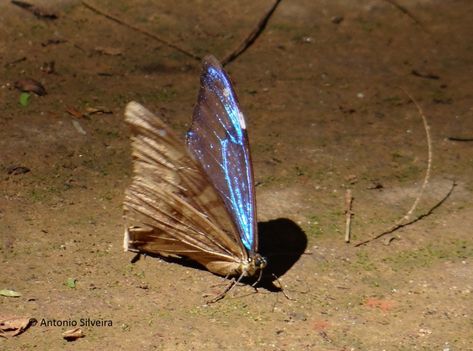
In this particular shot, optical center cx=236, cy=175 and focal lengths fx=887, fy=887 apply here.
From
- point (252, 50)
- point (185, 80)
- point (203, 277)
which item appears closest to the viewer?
point (203, 277)

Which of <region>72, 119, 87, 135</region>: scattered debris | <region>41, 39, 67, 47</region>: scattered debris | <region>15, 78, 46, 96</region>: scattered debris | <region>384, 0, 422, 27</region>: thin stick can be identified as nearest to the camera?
<region>72, 119, 87, 135</region>: scattered debris

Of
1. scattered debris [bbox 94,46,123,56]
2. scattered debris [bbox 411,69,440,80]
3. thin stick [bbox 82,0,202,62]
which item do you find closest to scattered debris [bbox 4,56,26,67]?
scattered debris [bbox 94,46,123,56]

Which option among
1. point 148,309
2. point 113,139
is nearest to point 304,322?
point 148,309

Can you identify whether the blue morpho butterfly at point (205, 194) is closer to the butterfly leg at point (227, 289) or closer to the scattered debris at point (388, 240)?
the butterfly leg at point (227, 289)

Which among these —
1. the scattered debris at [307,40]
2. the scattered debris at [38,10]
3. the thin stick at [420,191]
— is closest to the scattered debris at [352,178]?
the thin stick at [420,191]

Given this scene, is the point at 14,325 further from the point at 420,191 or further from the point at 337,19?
the point at 337,19

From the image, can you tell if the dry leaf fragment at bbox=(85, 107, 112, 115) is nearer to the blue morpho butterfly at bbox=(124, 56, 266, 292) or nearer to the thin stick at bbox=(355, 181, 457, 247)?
the blue morpho butterfly at bbox=(124, 56, 266, 292)

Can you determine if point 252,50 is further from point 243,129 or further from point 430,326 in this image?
point 430,326
